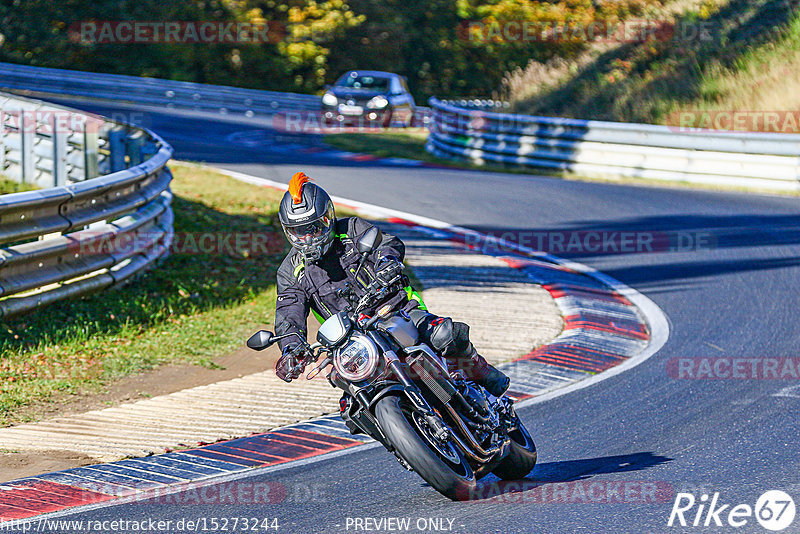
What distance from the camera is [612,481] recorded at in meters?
5.71

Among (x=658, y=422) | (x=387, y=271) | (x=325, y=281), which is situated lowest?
(x=658, y=422)

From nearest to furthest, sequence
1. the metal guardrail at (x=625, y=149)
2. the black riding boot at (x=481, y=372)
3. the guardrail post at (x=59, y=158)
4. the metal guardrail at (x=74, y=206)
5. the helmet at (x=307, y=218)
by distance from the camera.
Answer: the helmet at (x=307, y=218), the black riding boot at (x=481, y=372), the metal guardrail at (x=74, y=206), the guardrail post at (x=59, y=158), the metal guardrail at (x=625, y=149)

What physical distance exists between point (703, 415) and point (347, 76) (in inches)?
940

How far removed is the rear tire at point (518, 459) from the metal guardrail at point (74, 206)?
4.70m

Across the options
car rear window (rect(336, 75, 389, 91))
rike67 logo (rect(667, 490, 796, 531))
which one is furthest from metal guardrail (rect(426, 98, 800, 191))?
rike67 logo (rect(667, 490, 796, 531))

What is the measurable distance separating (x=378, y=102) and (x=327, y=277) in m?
23.7

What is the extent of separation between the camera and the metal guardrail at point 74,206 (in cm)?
875

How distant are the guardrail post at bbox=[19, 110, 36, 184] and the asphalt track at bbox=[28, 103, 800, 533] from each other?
584 cm

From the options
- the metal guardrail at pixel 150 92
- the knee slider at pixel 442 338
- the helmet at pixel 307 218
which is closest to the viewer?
the helmet at pixel 307 218

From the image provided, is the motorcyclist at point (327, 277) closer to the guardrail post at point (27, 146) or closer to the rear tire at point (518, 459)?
the rear tire at point (518, 459)

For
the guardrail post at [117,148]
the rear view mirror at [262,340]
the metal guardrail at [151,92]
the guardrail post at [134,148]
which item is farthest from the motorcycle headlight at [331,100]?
the rear view mirror at [262,340]

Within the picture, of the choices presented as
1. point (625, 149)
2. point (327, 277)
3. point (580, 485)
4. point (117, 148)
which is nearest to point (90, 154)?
point (117, 148)

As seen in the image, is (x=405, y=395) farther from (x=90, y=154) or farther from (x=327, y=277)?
(x=90, y=154)

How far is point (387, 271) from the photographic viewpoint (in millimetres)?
5098
